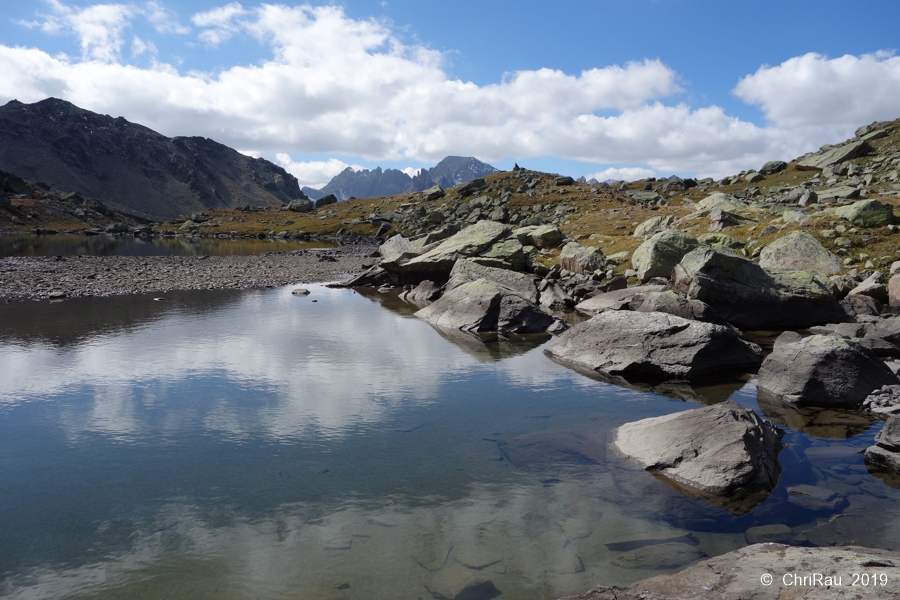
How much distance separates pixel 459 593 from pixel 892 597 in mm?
6029

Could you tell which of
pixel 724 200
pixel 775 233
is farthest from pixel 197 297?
pixel 724 200

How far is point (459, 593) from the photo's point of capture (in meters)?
9.31

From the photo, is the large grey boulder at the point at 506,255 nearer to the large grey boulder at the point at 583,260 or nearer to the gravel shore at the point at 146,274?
the large grey boulder at the point at 583,260

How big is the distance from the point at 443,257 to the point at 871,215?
1304 inches

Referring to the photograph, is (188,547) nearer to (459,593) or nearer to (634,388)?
(459,593)

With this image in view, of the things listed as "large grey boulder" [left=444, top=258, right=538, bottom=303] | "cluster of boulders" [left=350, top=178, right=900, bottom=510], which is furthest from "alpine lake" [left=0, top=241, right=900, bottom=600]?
"large grey boulder" [left=444, top=258, right=538, bottom=303]

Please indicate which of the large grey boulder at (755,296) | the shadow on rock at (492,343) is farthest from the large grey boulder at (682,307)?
the shadow on rock at (492,343)

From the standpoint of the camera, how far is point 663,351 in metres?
22.1

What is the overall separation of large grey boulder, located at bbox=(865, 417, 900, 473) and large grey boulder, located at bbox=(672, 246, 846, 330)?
1628 centimetres

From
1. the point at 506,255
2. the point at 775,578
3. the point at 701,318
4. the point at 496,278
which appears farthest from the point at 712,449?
the point at 506,255

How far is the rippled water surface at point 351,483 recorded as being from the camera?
32.6ft

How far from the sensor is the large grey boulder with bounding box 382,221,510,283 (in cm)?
4791

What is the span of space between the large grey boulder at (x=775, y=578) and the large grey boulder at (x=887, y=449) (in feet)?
22.0

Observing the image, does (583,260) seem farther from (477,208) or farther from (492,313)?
(477,208)
